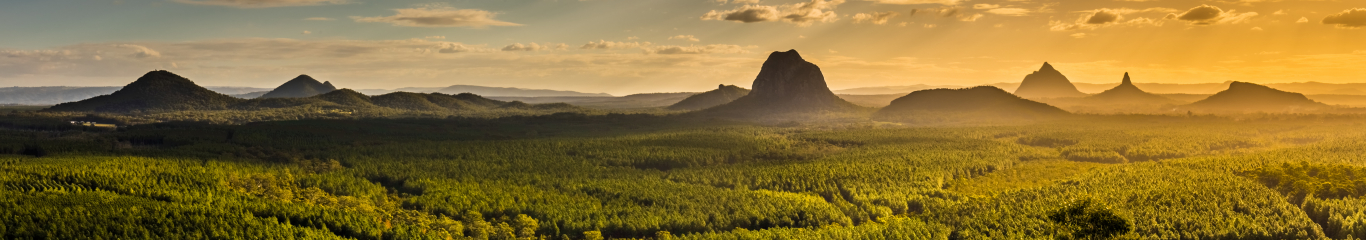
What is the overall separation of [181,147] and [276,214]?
78120 mm

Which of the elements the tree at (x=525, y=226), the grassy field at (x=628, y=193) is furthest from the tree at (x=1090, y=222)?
the tree at (x=525, y=226)

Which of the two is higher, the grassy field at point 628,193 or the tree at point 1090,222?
the tree at point 1090,222

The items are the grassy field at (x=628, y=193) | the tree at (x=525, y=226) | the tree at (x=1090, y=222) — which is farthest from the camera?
the tree at (x=525, y=226)

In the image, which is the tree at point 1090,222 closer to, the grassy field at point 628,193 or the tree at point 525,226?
the grassy field at point 628,193

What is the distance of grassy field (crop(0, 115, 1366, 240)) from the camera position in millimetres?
75562

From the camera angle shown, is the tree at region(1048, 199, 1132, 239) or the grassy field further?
the grassy field

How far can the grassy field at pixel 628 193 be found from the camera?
75562 millimetres

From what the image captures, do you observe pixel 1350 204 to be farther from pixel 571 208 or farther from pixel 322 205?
pixel 322 205

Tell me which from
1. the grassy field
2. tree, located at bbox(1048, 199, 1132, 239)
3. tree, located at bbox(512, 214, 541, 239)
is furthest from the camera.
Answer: tree, located at bbox(512, 214, 541, 239)

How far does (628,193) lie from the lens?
350 feet

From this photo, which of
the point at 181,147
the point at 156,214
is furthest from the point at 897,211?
the point at 181,147

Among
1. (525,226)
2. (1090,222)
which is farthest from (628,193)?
(1090,222)

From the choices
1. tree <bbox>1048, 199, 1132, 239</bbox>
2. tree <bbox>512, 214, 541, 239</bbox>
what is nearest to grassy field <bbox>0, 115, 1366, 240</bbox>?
tree <bbox>1048, 199, 1132, 239</bbox>

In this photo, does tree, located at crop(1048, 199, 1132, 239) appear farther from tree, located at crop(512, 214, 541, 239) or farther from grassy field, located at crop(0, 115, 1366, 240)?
tree, located at crop(512, 214, 541, 239)
